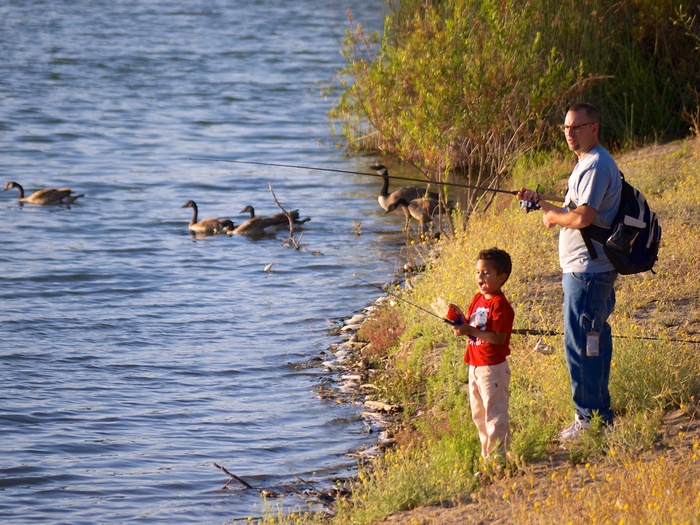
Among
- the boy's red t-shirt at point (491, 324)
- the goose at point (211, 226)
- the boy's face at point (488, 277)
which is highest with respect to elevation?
the boy's face at point (488, 277)

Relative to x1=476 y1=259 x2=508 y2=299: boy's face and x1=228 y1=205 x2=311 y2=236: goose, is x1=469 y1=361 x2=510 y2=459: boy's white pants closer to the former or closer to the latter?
x1=476 y1=259 x2=508 y2=299: boy's face

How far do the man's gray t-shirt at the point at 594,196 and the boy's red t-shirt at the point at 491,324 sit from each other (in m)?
0.54

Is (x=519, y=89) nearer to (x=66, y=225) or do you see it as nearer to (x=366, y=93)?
(x=366, y=93)

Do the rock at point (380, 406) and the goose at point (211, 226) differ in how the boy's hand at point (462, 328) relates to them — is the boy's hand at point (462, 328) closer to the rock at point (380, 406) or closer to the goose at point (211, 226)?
the rock at point (380, 406)

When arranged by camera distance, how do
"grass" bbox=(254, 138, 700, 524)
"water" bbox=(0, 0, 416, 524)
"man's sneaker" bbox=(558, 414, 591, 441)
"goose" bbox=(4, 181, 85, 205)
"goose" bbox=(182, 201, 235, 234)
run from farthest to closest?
1. "goose" bbox=(4, 181, 85, 205)
2. "goose" bbox=(182, 201, 235, 234)
3. "water" bbox=(0, 0, 416, 524)
4. "man's sneaker" bbox=(558, 414, 591, 441)
5. "grass" bbox=(254, 138, 700, 524)

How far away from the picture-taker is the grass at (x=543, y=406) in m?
6.24

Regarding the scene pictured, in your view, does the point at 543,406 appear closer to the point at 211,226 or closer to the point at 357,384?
the point at 357,384

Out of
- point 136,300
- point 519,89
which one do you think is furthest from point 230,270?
point 519,89

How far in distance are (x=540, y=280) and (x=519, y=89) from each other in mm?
4050

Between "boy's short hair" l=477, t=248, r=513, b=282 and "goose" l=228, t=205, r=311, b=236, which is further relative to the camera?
"goose" l=228, t=205, r=311, b=236

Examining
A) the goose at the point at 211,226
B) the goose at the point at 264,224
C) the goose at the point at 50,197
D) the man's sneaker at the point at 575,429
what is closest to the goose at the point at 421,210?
the goose at the point at 264,224

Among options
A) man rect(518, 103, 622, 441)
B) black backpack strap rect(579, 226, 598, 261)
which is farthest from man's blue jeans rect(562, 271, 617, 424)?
black backpack strap rect(579, 226, 598, 261)

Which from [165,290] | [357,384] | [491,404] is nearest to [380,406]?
[357,384]

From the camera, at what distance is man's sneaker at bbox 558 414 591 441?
719 cm
